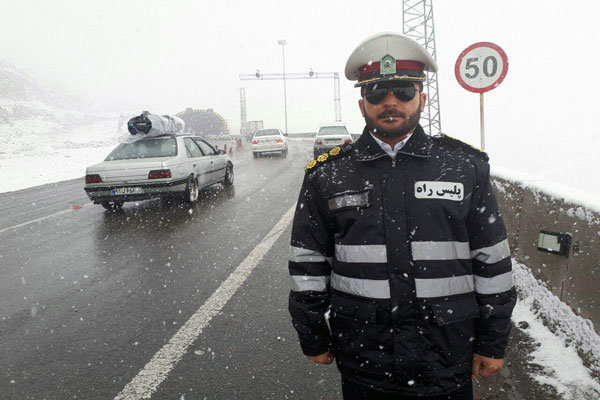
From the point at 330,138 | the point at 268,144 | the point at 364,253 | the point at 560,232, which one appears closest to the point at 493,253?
the point at 364,253

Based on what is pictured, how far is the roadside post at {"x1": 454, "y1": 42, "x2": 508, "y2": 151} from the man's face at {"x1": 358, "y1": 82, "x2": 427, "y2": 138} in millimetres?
4935

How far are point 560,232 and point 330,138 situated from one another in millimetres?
14674

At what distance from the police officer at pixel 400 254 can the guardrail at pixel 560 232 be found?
4.99 feet

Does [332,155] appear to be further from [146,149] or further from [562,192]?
[146,149]

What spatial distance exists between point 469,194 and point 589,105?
70572mm

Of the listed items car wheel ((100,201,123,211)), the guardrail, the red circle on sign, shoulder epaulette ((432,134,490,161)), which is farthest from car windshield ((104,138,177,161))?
shoulder epaulette ((432,134,490,161))

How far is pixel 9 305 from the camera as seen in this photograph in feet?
13.8

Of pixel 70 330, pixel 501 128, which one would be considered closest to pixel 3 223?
pixel 70 330

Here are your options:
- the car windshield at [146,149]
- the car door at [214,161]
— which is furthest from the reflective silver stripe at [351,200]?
the car door at [214,161]

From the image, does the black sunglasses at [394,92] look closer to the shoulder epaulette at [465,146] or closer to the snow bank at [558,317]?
the shoulder epaulette at [465,146]

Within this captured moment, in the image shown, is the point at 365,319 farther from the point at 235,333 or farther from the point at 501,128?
the point at 501,128

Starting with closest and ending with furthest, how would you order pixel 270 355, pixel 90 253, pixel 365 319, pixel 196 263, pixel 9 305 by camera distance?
pixel 365 319
pixel 270 355
pixel 9 305
pixel 196 263
pixel 90 253

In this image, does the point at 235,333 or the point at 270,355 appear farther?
the point at 235,333

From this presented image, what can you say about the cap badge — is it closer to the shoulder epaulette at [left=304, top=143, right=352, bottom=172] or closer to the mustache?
the mustache
